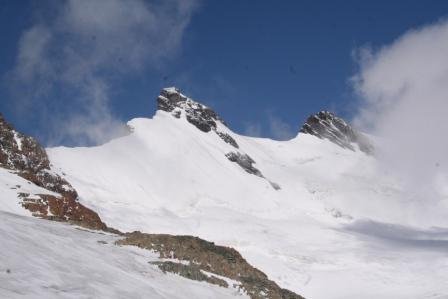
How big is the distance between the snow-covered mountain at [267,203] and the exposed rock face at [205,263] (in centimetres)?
→ 843

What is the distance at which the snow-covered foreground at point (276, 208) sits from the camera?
74.1m

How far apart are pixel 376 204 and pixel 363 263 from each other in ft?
245

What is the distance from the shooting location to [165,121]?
146000mm

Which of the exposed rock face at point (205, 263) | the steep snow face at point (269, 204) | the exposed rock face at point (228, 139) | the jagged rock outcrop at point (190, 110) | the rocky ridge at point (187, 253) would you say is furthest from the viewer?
the jagged rock outcrop at point (190, 110)

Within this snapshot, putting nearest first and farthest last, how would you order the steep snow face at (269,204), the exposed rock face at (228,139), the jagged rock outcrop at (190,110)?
the steep snow face at (269,204) < the exposed rock face at (228,139) < the jagged rock outcrop at (190,110)

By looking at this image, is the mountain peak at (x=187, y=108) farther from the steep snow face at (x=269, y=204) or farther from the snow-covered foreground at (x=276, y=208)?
the snow-covered foreground at (x=276, y=208)

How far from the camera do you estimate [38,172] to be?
41.0 metres

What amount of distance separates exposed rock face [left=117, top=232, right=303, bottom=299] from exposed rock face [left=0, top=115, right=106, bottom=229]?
19.1ft

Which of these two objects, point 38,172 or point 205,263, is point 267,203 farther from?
point 205,263

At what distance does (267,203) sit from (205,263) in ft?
331

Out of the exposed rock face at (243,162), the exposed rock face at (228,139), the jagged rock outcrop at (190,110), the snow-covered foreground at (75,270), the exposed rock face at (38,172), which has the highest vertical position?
the jagged rock outcrop at (190,110)

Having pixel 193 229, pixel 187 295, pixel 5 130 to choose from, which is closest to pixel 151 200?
pixel 193 229

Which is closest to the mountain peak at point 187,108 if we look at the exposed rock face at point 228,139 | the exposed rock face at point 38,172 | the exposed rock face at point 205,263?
the exposed rock face at point 228,139

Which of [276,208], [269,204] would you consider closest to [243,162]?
[269,204]
